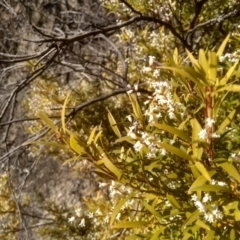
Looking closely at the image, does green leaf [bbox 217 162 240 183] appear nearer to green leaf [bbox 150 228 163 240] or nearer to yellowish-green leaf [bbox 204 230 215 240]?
yellowish-green leaf [bbox 204 230 215 240]

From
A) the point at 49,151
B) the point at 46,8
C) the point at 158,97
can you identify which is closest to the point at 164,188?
the point at 158,97

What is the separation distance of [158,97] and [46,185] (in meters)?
3.06

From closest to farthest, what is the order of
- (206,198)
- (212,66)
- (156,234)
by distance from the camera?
(212,66) → (206,198) → (156,234)

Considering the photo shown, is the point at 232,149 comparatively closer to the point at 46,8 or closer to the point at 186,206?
the point at 186,206

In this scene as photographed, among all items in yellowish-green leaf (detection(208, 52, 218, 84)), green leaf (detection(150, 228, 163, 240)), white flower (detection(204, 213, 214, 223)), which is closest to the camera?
yellowish-green leaf (detection(208, 52, 218, 84))

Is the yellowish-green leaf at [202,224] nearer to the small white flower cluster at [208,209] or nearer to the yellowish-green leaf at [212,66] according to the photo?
the small white flower cluster at [208,209]

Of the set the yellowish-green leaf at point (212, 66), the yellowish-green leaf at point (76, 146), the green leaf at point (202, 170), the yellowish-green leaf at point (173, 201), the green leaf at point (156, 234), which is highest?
the yellowish-green leaf at point (212, 66)

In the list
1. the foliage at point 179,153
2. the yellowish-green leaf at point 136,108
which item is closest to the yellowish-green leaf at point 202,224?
Result: the foliage at point 179,153

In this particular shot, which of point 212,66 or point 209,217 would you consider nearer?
point 212,66

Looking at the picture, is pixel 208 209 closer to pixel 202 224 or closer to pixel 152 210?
pixel 202 224

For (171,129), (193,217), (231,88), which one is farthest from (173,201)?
(231,88)

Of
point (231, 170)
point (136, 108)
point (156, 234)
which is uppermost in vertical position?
point (136, 108)

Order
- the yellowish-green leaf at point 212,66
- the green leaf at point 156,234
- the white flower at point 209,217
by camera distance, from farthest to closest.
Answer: the green leaf at point 156,234, the white flower at point 209,217, the yellowish-green leaf at point 212,66

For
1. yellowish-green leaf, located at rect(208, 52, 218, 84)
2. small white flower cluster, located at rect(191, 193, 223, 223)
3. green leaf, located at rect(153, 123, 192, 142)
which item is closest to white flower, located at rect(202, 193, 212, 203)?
small white flower cluster, located at rect(191, 193, 223, 223)
